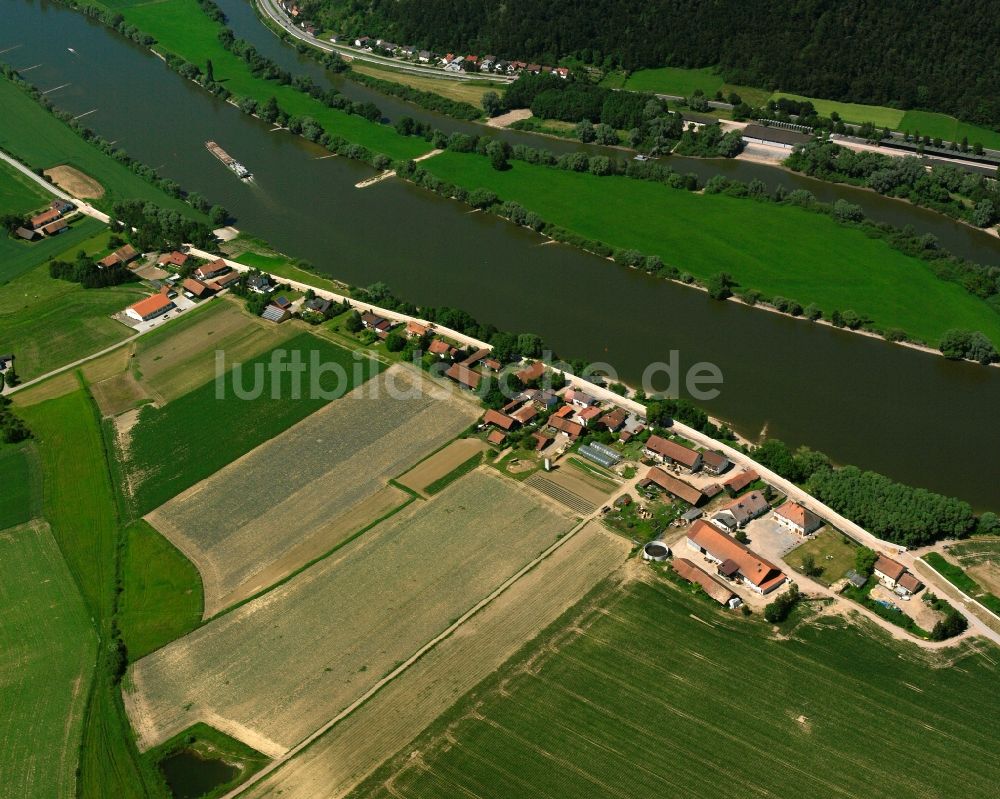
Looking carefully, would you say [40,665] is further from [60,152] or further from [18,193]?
[60,152]

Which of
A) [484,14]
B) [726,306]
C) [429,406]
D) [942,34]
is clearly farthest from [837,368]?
[484,14]

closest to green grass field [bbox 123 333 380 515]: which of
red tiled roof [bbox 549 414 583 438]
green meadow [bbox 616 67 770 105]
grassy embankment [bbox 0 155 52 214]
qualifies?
red tiled roof [bbox 549 414 583 438]

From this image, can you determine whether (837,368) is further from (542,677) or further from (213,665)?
(213,665)

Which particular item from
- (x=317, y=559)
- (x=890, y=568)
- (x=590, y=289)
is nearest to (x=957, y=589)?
(x=890, y=568)

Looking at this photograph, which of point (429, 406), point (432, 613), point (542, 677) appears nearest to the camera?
point (542, 677)

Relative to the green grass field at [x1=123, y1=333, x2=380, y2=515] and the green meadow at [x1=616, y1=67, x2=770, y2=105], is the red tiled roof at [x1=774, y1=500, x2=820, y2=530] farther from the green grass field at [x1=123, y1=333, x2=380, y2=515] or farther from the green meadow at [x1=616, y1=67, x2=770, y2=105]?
the green meadow at [x1=616, y1=67, x2=770, y2=105]

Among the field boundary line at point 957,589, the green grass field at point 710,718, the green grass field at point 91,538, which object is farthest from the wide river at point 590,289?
the green grass field at point 91,538
